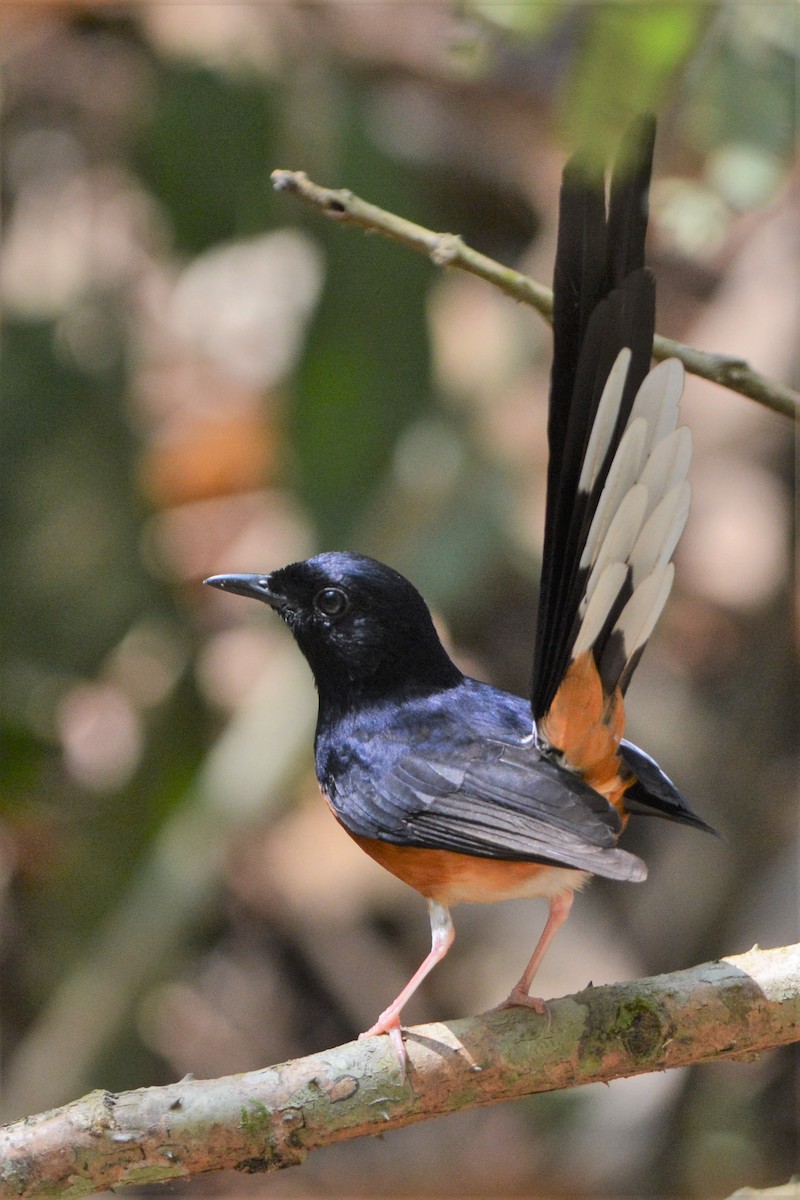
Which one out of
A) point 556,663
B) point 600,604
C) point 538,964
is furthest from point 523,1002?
point 600,604

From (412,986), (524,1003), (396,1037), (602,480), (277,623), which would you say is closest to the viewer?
(602,480)

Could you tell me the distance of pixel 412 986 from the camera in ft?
8.27

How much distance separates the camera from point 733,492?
7266 mm

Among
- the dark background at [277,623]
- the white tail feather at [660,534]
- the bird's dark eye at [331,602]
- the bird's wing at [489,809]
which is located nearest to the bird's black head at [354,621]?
the bird's dark eye at [331,602]

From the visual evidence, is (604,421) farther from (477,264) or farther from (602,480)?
(477,264)

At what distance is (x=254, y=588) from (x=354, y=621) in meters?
0.21

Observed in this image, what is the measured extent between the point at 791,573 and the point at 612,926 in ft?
5.73

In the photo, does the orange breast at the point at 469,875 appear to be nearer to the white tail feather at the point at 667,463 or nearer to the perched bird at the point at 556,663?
the perched bird at the point at 556,663

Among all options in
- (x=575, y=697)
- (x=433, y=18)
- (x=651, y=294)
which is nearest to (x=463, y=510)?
(x=575, y=697)

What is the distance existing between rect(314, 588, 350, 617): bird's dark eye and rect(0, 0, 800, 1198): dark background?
1.12 m

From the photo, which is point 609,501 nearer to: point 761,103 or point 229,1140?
point 761,103

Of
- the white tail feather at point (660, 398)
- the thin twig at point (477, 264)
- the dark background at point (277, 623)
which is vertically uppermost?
the thin twig at point (477, 264)

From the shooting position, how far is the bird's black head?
8.70ft

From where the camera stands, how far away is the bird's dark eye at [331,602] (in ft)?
8.71
